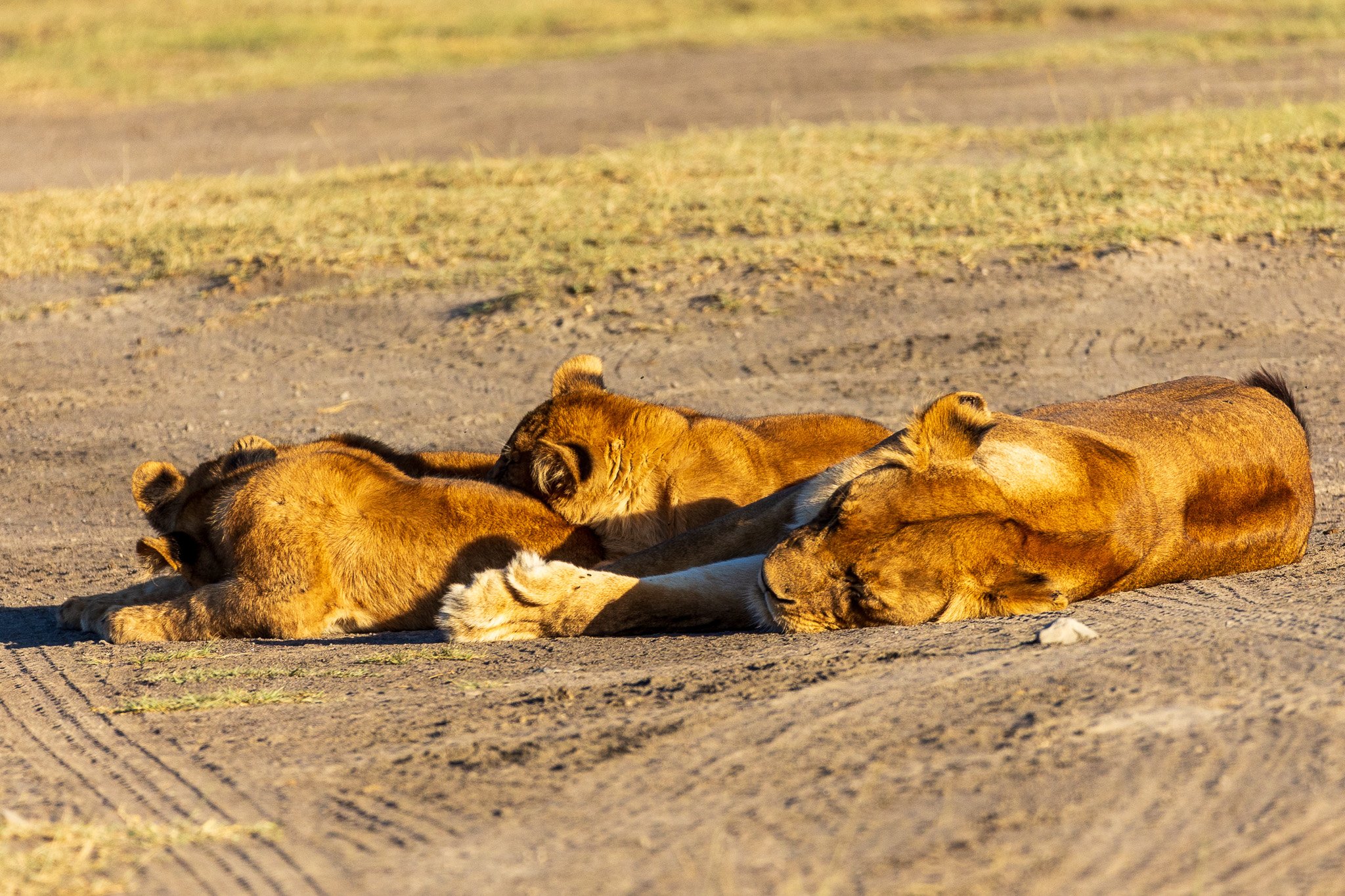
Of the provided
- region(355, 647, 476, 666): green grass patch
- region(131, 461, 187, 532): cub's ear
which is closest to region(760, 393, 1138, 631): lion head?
region(355, 647, 476, 666): green grass patch

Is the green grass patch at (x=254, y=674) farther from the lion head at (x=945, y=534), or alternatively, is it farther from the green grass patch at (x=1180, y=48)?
the green grass patch at (x=1180, y=48)

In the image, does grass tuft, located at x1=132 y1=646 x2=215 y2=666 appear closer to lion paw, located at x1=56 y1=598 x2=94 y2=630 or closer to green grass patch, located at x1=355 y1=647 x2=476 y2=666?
green grass patch, located at x1=355 y1=647 x2=476 y2=666

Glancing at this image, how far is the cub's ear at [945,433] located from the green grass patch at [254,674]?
5.35ft

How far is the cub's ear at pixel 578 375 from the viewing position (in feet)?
19.4

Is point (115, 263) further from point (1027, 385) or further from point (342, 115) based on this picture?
point (342, 115)

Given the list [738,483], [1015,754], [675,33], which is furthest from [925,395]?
[675,33]

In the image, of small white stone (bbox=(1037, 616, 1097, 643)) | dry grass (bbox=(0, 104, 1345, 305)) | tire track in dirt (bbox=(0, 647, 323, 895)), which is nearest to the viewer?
tire track in dirt (bbox=(0, 647, 323, 895))

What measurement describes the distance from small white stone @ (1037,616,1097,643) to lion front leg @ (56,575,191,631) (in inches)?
115

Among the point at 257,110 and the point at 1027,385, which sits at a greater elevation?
the point at 257,110

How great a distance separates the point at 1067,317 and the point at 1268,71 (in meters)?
11.2

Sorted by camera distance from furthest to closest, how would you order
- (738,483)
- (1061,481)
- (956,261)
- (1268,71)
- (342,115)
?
(342,115), (1268,71), (956,261), (738,483), (1061,481)

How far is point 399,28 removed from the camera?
28.7 m

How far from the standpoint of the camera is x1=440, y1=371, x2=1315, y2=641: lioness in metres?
4.29

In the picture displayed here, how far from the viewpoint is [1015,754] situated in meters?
3.24
